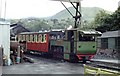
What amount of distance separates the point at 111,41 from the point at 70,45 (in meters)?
13.0

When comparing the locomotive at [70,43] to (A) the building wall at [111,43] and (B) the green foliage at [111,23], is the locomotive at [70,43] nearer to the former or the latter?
(B) the green foliage at [111,23]

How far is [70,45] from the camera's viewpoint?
20.8 m

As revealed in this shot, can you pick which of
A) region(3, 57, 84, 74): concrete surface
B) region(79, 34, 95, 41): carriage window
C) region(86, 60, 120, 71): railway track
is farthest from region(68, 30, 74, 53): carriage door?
region(86, 60, 120, 71): railway track

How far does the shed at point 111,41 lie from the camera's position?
759 cm

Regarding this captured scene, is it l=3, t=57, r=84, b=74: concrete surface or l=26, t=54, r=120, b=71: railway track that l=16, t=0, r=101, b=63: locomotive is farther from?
l=26, t=54, r=120, b=71: railway track

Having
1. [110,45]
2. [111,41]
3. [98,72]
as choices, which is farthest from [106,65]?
[111,41]

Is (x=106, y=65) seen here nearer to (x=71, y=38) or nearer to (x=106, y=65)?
(x=106, y=65)

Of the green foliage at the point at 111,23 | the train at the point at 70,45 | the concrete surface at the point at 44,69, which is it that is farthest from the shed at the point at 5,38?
the green foliage at the point at 111,23

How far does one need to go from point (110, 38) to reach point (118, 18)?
1671 cm

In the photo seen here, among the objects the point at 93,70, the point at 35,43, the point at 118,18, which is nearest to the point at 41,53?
the point at 35,43

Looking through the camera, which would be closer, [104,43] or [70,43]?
[104,43]

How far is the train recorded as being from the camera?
2033cm

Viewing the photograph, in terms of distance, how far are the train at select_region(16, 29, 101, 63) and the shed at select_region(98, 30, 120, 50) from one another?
11825 millimetres

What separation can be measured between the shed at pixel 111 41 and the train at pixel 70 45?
1183 centimetres
